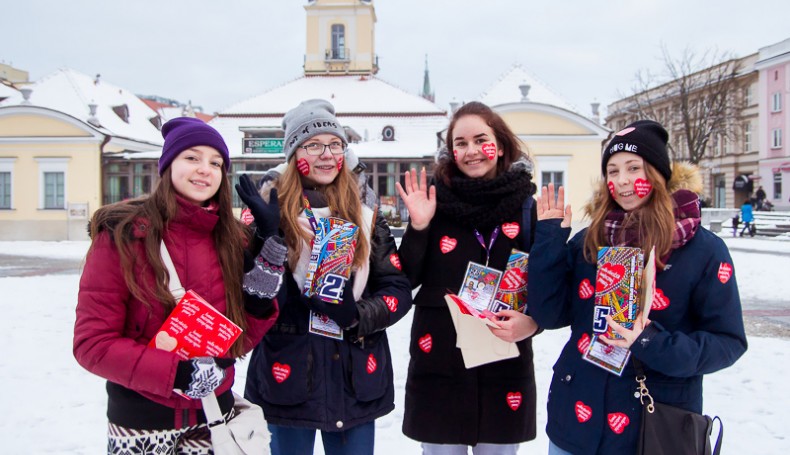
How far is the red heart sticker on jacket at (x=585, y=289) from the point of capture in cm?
253

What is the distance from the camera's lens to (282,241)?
2.45 meters

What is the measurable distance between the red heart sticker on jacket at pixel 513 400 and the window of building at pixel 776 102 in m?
44.8

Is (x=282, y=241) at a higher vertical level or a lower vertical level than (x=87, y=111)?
lower

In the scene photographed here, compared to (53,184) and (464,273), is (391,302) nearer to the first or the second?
(464,273)

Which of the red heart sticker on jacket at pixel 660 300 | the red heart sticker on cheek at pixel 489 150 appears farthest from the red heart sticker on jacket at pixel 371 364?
the red heart sticker on jacket at pixel 660 300

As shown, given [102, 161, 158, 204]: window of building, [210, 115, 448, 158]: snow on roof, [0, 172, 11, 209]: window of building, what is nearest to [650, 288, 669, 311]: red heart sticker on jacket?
[210, 115, 448, 158]: snow on roof

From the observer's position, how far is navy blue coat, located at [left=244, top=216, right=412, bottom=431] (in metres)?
2.70

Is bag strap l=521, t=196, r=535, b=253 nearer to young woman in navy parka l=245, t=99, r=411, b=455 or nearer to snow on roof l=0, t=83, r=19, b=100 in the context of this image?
young woman in navy parka l=245, t=99, r=411, b=455

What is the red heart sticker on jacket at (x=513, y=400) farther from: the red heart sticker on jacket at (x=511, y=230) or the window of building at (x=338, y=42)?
the window of building at (x=338, y=42)

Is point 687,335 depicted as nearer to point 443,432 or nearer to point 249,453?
point 443,432

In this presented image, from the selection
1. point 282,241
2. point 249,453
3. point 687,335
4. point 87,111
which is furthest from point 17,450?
point 87,111

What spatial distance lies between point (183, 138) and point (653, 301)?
1999mm

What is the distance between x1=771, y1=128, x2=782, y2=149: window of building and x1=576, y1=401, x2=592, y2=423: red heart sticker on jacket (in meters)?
44.6

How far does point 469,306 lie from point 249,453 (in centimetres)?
114
